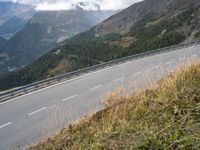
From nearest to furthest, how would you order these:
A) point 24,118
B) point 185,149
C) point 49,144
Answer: point 185,149 → point 49,144 → point 24,118

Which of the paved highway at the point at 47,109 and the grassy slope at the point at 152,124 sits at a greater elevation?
the grassy slope at the point at 152,124

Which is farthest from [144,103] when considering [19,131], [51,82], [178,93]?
[51,82]

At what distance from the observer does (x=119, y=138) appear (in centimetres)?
390

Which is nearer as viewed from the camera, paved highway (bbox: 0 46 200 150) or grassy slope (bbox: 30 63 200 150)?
grassy slope (bbox: 30 63 200 150)

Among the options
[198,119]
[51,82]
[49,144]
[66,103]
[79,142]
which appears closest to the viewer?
[198,119]

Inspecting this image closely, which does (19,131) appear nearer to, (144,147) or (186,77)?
(186,77)

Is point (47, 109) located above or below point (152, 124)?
below

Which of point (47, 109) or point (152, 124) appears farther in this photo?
point (47, 109)

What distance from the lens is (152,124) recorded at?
393 cm

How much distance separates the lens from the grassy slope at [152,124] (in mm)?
3504

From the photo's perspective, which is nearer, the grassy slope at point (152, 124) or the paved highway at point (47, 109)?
the grassy slope at point (152, 124)

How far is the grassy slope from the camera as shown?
3504 mm

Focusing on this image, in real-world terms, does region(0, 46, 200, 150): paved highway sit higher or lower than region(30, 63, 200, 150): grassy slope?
lower

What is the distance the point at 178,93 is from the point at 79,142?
134cm
